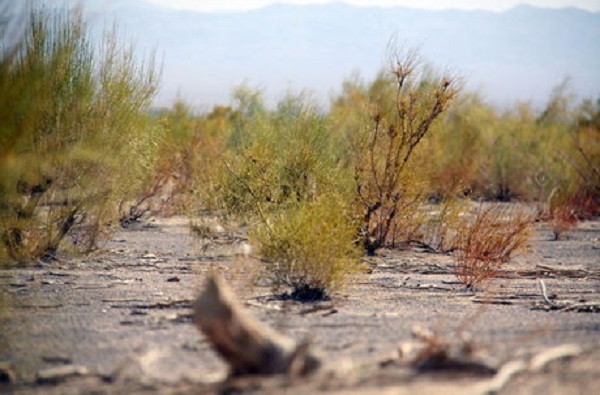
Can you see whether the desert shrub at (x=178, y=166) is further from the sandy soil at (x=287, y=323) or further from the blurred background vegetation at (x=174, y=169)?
the sandy soil at (x=287, y=323)

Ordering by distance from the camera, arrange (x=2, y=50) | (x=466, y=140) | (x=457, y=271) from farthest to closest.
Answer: (x=466, y=140) < (x=457, y=271) < (x=2, y=50)

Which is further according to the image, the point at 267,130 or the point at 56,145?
the point at 267,130

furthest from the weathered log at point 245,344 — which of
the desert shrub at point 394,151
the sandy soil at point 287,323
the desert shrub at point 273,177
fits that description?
the desert shrub at point 394,151

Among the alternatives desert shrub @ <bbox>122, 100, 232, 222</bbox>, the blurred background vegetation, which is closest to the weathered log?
the blurred background vegetation

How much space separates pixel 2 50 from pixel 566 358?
247 inches

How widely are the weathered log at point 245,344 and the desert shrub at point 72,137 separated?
16.1 ft

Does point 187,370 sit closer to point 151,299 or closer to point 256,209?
point 151,299

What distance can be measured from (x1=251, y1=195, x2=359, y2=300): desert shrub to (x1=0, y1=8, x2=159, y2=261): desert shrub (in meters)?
3.14

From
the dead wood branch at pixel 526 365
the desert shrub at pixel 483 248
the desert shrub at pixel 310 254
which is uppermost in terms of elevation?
the dead wood branch at pixel 526 365

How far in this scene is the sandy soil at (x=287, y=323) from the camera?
7887mm

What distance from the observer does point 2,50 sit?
1108 centimetres

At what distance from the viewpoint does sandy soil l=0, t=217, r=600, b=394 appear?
25.9 feet

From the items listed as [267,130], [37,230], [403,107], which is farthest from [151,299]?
[267,130]

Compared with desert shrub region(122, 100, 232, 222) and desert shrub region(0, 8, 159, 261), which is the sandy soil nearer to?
desert shrub region(0, 8, 159, 261)
